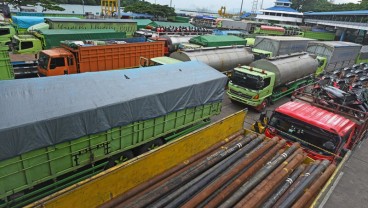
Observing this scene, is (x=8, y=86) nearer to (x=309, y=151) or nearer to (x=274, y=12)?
(x=309, y=151)

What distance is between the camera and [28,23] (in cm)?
3319

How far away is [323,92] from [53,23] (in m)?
28.9

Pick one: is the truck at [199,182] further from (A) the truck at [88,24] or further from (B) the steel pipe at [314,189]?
(A) the truck at [88,24]

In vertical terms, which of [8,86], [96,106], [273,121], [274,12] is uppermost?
[274,12]

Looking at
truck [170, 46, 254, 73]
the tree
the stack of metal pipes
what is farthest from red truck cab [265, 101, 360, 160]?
the tree

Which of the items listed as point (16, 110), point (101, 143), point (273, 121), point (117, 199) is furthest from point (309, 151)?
point (16, 110)

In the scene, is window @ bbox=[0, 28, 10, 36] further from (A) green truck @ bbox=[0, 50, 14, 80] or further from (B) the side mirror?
(B) the side mirror

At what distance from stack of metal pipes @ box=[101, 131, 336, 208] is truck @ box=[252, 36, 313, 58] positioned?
65.2ft

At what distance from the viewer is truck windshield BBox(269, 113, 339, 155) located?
8.20m

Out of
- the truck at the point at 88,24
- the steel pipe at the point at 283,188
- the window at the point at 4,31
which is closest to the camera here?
the steel pipe at the point at 283,188

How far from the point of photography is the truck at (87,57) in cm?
1580

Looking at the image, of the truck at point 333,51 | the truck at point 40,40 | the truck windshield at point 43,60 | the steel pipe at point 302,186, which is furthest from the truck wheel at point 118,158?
the truck at point 333,51

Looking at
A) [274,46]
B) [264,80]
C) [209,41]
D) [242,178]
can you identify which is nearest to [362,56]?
[274,46]

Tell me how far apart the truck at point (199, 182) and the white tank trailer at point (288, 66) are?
10305mm
